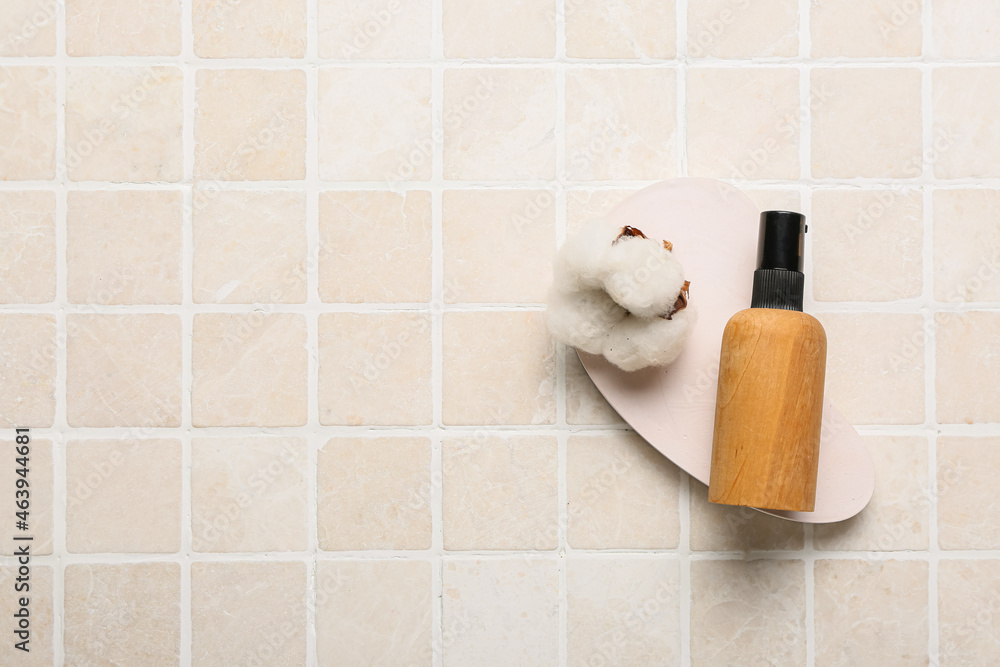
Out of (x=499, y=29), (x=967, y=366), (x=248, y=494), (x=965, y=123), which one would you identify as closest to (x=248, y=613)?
(x=248, y=494)

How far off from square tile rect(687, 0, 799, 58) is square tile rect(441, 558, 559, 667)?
1.88ft

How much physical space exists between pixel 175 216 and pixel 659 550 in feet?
2.04

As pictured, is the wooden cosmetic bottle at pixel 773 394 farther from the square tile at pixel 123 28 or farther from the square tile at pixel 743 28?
the square tile at pixel 123 28

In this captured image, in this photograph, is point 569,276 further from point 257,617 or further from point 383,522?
point 257,617

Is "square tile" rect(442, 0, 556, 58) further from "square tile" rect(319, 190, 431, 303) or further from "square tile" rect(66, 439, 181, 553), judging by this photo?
"square tile" rect(66, 439, 181, 553)

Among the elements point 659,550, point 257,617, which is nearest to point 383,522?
point 257,617

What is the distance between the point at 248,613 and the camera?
744mm

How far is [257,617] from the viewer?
744 millimetres

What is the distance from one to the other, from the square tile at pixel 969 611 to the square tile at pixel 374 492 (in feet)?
1.80

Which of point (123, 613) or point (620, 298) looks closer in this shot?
point (620, 298)

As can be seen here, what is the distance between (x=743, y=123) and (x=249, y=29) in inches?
21.0

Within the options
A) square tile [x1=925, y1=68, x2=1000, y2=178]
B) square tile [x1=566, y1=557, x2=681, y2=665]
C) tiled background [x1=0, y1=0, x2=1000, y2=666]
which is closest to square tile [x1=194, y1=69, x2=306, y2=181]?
tiled background [x1=0, y1=0, x2=1000, y2=666]

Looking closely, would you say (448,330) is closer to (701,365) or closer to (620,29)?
(701,365)

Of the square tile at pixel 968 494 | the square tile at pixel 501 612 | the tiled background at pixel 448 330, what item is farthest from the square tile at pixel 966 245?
the square tile at pixel 501 612
